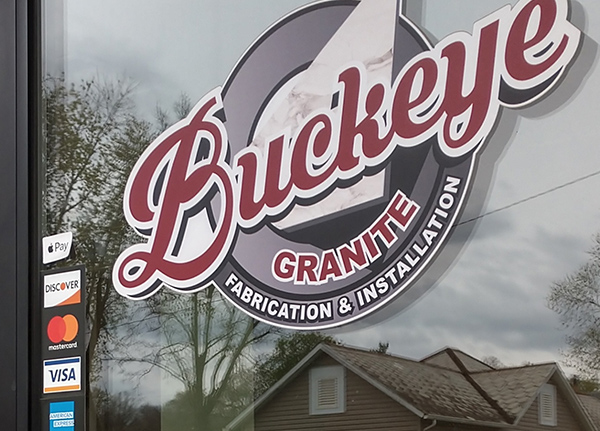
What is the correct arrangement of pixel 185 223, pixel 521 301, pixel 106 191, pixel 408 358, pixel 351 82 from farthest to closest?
pixel 106 191, pixel 185 223, pixel 351 82, pixel 408 358, pixel 521 301

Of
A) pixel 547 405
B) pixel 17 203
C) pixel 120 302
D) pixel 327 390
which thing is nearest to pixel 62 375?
pixel 120 302

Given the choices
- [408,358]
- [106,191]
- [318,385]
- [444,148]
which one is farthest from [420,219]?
[106,191]

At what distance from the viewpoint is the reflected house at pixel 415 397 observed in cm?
133

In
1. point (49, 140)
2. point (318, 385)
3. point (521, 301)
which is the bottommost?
point (318, 385)

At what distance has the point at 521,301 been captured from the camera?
A: 1352 mm

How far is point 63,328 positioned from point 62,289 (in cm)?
8

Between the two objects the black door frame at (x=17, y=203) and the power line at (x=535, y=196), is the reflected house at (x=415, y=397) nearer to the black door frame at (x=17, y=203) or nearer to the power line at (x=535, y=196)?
the power line at (x=535, y=196)

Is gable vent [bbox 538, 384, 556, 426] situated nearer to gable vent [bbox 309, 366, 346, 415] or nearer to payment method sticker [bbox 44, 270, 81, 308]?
gable vent [bbox 309, 366, 346, 415]

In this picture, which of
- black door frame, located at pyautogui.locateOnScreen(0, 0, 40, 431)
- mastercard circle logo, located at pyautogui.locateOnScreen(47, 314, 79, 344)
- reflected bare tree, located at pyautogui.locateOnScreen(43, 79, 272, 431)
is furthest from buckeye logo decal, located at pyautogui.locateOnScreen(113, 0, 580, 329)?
black door frame, located at pyautogui.locateOnScreen(0, 0, 40, 431)

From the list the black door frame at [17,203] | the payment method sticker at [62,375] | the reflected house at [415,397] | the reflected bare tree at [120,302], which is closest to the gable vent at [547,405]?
the reflected house at [415,397]

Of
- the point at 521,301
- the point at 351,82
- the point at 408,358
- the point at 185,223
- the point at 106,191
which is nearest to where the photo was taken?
the point at 521,301

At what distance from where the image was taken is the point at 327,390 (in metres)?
1.54

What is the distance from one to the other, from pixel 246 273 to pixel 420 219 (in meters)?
0.36

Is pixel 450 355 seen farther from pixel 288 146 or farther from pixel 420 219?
pixel 288 146
